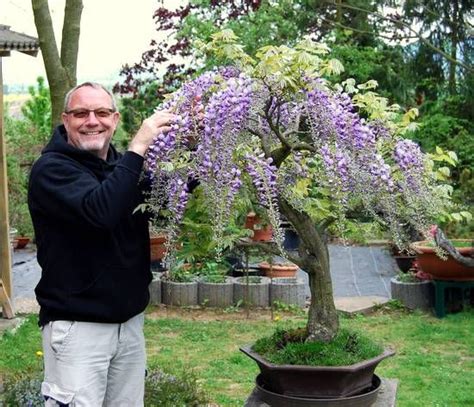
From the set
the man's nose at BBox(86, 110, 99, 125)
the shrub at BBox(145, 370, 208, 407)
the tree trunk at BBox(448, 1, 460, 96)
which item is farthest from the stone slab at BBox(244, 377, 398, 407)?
the tree trunk at BBox(448, 1, 460, 96)

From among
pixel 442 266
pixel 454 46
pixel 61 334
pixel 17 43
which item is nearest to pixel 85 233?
pixel 61 334

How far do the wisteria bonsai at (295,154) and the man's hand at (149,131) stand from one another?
0.10ft

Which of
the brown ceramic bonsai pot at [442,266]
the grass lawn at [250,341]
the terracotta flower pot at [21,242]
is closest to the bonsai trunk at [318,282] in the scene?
the grass lawn at [250,341]

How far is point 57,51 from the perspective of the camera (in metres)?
5.11

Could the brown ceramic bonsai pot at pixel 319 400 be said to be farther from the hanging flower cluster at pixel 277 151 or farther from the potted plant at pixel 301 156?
the hanging flower cluster at pixel 277 151

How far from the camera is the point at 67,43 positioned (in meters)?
5.27

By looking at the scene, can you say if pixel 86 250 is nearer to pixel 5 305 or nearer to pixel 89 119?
pixel 89 119

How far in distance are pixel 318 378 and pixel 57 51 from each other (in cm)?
264

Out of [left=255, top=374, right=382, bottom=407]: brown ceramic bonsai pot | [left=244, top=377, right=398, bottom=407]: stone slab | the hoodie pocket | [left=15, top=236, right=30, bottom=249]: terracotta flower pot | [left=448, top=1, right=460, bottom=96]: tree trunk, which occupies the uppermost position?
[left=448, top=1, right=460, bottom=96]: tree trunk

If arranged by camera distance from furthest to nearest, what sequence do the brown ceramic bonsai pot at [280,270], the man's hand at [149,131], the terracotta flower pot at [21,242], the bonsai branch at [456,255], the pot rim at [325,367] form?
the terracotta flower pot at [21,242] → the brown ceramic bonsai pot at [280,270] → the bonsai branch at [456,255] → the pot rim at [325,367] → the man's hand at [149,131]

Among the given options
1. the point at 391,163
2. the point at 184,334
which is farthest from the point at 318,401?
the point at 184,334

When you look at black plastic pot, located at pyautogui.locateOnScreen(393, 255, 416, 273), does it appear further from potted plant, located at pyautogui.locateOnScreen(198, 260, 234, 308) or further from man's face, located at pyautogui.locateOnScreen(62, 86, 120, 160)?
man's face, located at pyautogui.locateOnScreen(62, 86, 120, 160)

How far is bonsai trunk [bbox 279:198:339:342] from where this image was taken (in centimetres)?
387

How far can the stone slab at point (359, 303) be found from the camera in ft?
28.2
